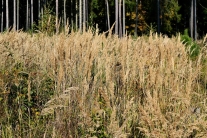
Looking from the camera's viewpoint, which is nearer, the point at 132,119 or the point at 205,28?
the point at 132,119

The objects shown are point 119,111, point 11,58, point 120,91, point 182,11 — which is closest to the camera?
point 119,111

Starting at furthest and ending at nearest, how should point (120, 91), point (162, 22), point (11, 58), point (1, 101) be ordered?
point (162, 22)
point (11, 58)
point (1, 101)
point (120, 91)

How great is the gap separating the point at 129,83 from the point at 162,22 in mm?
41634

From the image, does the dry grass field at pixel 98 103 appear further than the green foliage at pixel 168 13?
No

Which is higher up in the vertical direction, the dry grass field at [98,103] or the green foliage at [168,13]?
the green foliage at [168,13]

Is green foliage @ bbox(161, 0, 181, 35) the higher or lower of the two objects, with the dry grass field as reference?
higher

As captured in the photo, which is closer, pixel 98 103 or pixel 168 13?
pixel 98 103

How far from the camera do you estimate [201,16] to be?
45375 mm

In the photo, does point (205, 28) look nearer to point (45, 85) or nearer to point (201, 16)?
point (201, 16)

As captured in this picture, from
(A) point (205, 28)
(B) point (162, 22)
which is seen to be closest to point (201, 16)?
(A) point (205, 28)

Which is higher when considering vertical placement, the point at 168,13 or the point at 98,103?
the point at 168,13

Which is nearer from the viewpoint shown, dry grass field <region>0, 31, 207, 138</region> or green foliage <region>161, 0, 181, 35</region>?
dry grass field <region>0, 31, 207, 138</region>

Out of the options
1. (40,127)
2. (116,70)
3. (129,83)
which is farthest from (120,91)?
(40,127)

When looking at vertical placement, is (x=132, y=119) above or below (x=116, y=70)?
below
